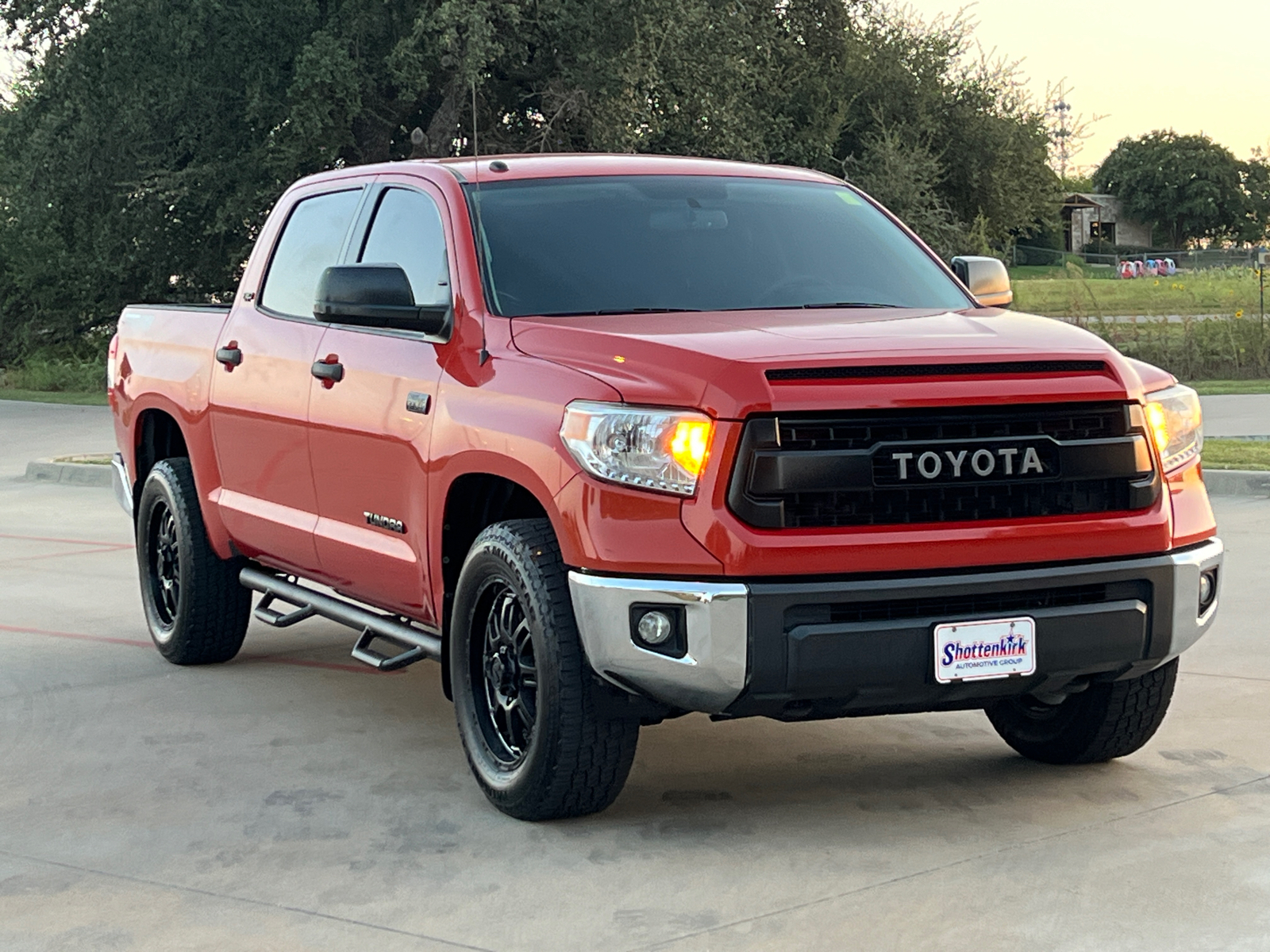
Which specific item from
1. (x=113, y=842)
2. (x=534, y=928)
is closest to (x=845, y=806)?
(x=534, y=928)

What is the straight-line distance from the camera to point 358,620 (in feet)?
22.5

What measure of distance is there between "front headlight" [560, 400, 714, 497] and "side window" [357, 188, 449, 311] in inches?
47.5

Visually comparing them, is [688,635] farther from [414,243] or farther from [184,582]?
[184,582]

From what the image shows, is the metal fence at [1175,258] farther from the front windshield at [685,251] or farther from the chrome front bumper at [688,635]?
the chrome front bumper at [688,635]

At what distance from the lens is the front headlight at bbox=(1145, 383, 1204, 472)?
17.9ft

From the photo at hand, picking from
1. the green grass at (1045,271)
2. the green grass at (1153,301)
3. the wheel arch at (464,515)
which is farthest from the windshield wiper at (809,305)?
the green grass at (1045,271)

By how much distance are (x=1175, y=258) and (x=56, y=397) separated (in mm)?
60895

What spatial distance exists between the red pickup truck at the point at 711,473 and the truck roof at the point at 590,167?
3 centimetres

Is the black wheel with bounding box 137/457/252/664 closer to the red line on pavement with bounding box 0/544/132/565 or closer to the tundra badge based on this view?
the tundra badge

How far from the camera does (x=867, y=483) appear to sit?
500 cm

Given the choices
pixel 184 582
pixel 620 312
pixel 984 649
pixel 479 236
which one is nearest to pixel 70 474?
pixel 184 582

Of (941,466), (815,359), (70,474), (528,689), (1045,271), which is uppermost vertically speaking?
(815,359)

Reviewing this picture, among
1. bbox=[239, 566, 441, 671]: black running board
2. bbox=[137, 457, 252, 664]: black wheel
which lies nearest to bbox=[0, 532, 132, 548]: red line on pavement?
bbox=[137, 457, 252, 664]: black wheel

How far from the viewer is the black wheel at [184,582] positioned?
26.7 ft
